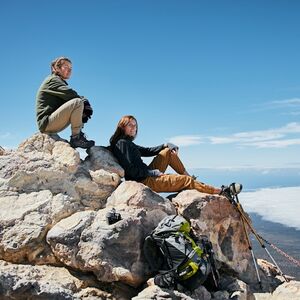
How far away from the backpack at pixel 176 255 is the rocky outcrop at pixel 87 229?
0.92ft

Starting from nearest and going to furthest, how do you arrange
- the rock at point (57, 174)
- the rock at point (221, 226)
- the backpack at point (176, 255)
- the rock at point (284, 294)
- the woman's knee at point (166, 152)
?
the backpack at point (176, 255) → the rock at point (57, 174) → the rock at point (284, 294) → the rock at point (221, 226) → the woman's knee at point (166, 152)

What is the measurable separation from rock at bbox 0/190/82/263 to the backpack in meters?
2.47

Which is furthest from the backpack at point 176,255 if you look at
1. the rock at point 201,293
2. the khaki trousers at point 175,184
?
the khaki trousers at point 175,184

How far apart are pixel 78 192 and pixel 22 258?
2405 mm

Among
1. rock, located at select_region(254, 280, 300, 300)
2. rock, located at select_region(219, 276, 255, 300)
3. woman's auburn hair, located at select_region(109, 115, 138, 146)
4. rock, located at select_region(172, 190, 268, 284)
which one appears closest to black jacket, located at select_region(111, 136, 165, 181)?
woman's auburn hair, located at select_region(109, 115, 138, 146)

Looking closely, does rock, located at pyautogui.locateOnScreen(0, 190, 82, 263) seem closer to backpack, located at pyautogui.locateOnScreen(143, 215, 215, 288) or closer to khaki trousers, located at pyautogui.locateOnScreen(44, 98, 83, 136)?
khaki trousers, located at pyautogui.locateOnScreen(44, 98, 83, 136)

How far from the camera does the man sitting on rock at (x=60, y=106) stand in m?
11.4

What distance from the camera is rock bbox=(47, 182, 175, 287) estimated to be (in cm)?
875

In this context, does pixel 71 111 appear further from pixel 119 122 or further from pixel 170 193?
pixel 170 193

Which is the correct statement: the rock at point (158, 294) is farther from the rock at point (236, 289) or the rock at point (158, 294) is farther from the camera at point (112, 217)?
the rock at point (236, 289)

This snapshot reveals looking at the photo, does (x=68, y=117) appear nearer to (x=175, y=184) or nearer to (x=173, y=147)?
(x=173, y=147)

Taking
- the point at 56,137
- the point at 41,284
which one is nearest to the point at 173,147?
the point at 56,137

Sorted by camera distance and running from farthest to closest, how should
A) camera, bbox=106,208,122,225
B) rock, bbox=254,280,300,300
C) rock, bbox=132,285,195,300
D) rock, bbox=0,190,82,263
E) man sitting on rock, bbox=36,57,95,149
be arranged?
man sitting on rock, bbox=36,57,95,149 → rock, bbox=254,280,300,300 → camera, bbox=106,208,122,225 → rock, bbox=0,190,82,263 → rock, bbox=132,285,195,300

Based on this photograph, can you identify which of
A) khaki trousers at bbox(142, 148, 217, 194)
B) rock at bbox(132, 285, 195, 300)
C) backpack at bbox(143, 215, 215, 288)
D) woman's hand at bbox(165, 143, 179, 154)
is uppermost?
woman's hand at bbox(165, 143, 179, 154)
